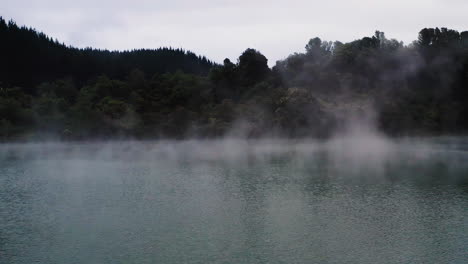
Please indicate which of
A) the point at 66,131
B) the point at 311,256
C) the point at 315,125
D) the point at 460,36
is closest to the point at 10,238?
the point at 311,256

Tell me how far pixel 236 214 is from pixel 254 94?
57631 mm

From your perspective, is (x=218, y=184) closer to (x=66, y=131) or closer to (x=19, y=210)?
(x=19, y=210)

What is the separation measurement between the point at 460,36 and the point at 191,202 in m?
73.9

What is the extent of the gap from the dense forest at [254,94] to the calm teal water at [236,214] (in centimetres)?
3310

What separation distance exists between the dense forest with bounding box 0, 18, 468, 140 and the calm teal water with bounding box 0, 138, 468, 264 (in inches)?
1303

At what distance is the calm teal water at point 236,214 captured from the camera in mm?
15133

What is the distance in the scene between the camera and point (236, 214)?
20.2 metres

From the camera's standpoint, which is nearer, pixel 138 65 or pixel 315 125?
pixel 315 125

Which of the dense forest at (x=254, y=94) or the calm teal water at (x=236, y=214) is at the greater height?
the dense forest at (x=254, y=94)

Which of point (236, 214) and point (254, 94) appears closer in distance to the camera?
point (236, 214)

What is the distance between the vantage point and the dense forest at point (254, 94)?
69.2 meters

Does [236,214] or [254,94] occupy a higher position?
[254,94]

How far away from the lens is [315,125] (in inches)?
2781

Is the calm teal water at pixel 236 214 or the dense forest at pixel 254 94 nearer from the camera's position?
the calm teal water at pixel 236 214
